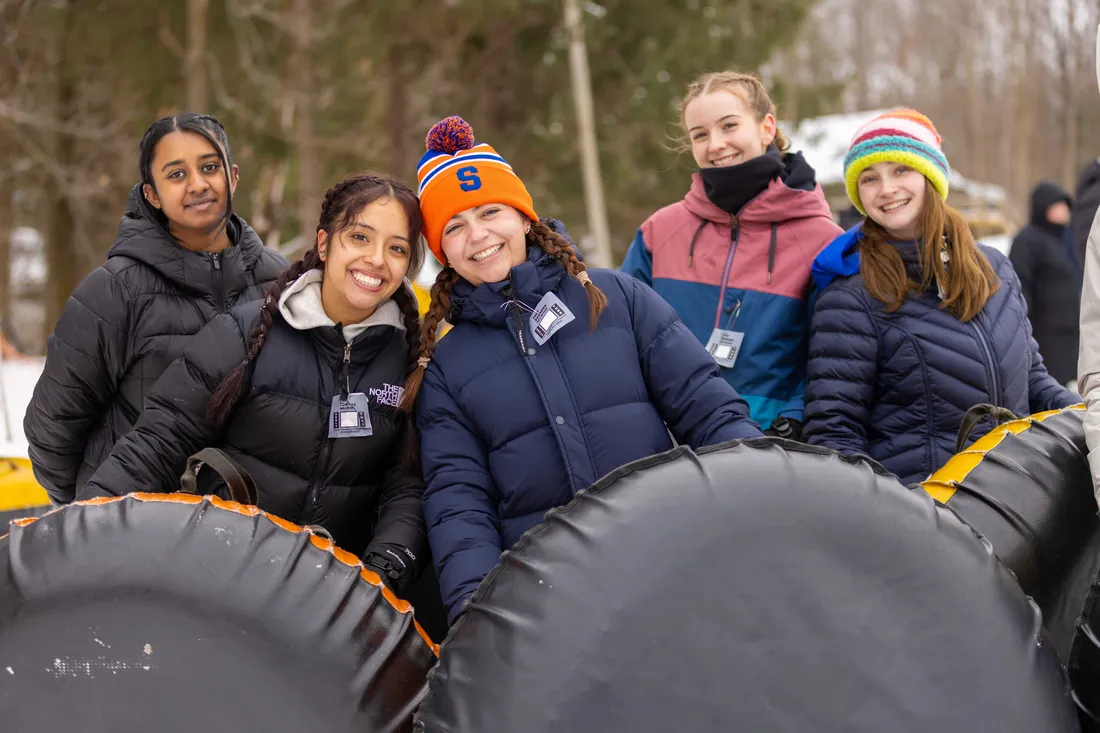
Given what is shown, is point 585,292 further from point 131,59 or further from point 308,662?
point 131,59

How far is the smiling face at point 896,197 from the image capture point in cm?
253

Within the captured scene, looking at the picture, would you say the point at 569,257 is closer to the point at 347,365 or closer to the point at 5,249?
the point at 347,365

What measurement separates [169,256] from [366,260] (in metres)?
0.70

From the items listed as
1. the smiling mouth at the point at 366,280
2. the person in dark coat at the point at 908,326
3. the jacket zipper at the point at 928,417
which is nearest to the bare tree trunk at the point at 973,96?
the person in dark coat at the point at 908,326

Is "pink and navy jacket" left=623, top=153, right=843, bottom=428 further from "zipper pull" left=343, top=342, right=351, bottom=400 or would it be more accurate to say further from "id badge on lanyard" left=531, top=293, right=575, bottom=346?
"zipper pull" left=343, top=342, right=351, bottom=400

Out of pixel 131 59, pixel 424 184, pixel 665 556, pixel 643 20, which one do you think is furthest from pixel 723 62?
pixel 665 556

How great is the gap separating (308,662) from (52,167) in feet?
38.2

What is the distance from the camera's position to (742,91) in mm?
2838

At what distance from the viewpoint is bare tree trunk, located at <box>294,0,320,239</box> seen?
11305 millimetres

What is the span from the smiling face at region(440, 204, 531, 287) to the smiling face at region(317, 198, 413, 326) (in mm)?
131

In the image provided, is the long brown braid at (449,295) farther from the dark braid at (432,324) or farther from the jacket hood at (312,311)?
the jacket hood at (312,311)

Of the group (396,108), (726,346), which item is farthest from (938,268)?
(396,108)

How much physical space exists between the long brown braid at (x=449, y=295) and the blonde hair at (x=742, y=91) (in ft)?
2.76

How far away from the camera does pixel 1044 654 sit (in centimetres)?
168
